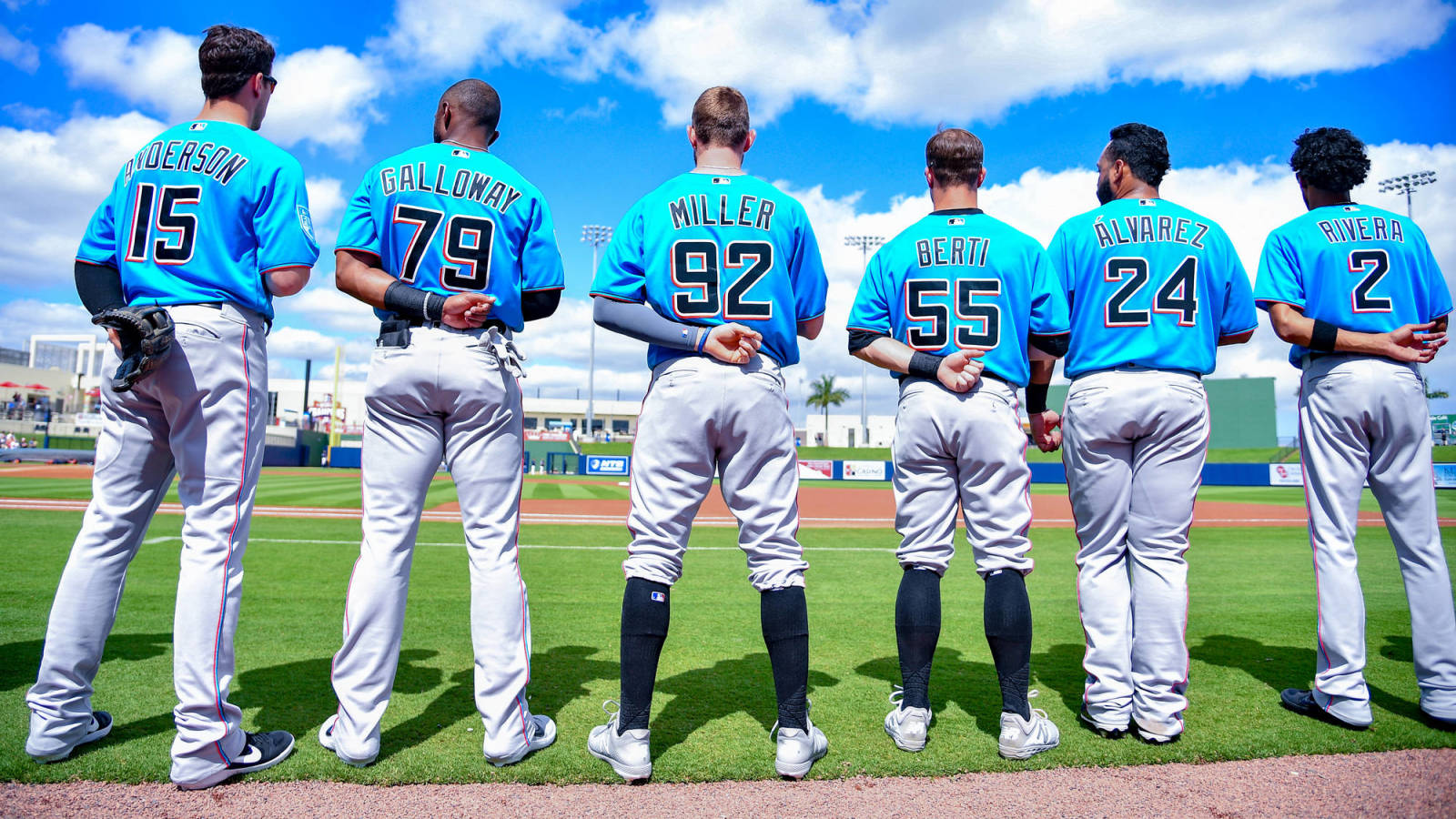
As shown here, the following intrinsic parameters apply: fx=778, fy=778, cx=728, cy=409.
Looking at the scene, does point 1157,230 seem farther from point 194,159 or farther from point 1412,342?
point 194,159

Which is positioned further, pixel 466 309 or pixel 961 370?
pixel 961 370

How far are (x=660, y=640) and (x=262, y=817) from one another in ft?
4.06

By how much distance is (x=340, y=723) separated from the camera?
264cm

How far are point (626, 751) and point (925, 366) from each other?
5.69 feet

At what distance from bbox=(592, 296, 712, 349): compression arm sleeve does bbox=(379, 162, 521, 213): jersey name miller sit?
0.53m

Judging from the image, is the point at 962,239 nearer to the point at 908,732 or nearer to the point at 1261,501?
the point at 908,732

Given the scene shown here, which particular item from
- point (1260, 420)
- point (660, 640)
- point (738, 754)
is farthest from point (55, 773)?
point (1260, 420)

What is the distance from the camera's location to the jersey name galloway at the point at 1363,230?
3.46m

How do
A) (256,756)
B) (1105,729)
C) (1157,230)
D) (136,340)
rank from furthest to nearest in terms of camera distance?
1. (1157,230)
2. (1105,729)
3. (256,756)
4. (136,340)

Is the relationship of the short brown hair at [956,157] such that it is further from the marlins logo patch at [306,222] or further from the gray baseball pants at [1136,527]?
the marlins logo patch at [306,222]

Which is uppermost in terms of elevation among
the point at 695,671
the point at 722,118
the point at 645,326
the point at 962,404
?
the point at 722,118

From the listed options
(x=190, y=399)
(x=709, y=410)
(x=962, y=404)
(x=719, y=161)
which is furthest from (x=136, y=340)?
(x=962, y=404)

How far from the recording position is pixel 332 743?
2.69 meters

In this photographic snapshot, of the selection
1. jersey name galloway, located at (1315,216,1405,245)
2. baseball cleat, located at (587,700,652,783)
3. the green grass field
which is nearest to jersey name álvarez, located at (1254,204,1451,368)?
jersey name galloway, located at (1315,216,1405,245)
